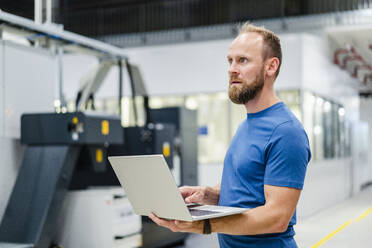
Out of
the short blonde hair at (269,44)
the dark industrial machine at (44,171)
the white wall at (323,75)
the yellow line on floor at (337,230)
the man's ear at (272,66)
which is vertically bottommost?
the yellow line on floor at (337,230)

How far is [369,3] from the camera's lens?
10.7 m

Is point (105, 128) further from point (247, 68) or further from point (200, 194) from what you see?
point (247, 68)

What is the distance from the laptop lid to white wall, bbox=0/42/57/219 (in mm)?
3003

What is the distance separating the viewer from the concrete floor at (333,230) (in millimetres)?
6758

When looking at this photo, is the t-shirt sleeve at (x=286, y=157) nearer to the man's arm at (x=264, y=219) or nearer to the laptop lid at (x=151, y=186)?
the man's arm at (x=264, y=219)

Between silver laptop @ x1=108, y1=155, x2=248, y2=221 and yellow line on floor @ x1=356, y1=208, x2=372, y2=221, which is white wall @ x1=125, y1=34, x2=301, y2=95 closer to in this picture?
yellow line on floor @ x1=356, y1=208, x2=372, y2=221

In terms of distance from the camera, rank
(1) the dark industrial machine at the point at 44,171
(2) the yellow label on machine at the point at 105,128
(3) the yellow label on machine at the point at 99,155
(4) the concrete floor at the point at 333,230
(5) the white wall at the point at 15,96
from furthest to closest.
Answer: (4) the concrete floor at the point at 333,230 < (3) the yellow label on machine at the point at 99,155 < (2) the yellow label on machine at the point at 105,128 < (5) the white wall at the point at 15,96 < (1) the dark industrial machine at the point at 44,171

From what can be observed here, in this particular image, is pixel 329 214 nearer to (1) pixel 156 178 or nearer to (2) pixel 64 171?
(2) pixel 64 171

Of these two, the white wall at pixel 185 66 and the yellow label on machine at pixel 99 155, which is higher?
the white wall at pixel 185 66

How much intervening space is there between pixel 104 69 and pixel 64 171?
1.69m

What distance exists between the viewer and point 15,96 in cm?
454

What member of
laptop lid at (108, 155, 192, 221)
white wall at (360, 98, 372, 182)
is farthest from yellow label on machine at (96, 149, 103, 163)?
white wall at (360, 98, 372, 182)

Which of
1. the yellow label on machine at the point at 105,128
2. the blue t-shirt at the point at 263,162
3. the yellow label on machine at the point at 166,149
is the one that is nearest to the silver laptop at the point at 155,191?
the blue t-shirt at the point at 263,162

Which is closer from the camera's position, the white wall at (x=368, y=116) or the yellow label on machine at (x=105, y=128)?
the yellow label on machine at (x=105, y=128)
